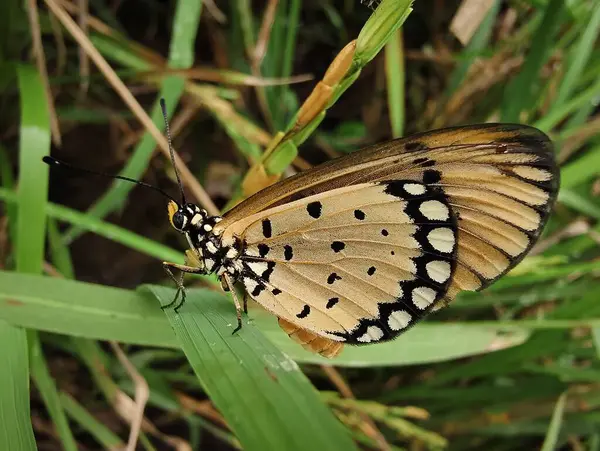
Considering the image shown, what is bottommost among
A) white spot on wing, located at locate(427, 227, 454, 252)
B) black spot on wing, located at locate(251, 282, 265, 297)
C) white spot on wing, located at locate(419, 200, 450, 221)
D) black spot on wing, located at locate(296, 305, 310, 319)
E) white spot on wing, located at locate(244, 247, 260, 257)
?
white spot on wing, located at locate(427, 227, 454, 252)

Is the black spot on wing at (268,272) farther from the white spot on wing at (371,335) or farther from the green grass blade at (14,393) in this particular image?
the green grass blade at (14,393)

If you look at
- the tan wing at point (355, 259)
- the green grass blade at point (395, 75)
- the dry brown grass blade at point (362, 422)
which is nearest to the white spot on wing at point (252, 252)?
the tan wing at point (355, 259)

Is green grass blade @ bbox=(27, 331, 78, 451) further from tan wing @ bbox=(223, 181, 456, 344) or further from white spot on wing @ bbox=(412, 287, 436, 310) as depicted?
white spot on wing @ bbox=(412, 287, 436, 310)

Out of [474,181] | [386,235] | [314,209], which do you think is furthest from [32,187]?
[474,181]

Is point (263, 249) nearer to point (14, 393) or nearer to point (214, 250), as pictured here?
point (214, 250)

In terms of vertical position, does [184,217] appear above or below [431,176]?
above

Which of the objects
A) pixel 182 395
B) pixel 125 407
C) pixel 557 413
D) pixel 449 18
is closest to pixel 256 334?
pixel 125 407

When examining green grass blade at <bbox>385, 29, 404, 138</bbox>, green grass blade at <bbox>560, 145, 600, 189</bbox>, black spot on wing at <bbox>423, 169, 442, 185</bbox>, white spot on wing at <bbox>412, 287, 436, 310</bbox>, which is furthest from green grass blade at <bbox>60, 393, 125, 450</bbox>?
green grass blade at <bbox>560, 145, 600, 189</bbox>
